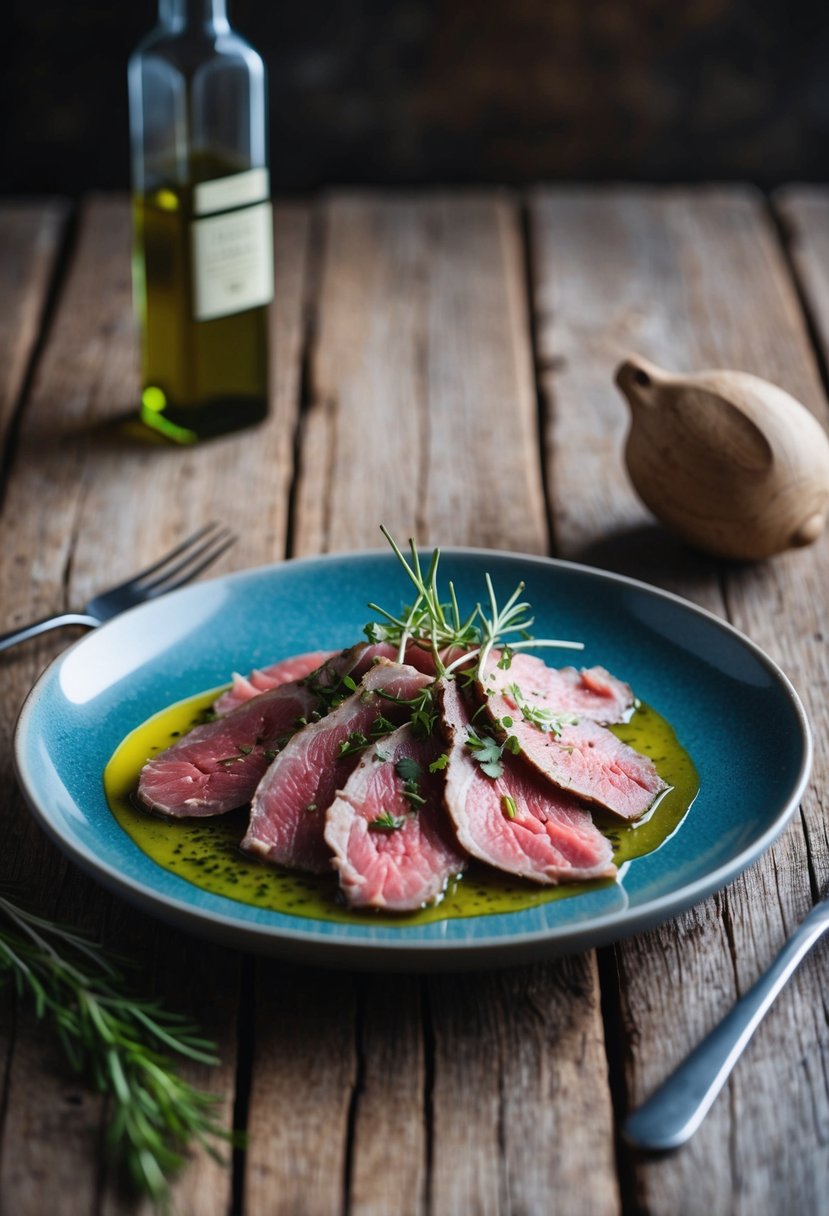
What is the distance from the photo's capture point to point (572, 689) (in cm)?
163

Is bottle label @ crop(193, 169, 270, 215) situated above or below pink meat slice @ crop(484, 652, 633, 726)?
above

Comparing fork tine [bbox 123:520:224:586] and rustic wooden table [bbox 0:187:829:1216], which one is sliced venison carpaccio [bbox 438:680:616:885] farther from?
fork tine [bbox 123:520:224:586]

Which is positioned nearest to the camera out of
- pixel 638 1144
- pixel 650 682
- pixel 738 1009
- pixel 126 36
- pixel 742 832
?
pixel 638 1144

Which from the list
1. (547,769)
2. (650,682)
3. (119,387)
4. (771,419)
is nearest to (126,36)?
(119,387)

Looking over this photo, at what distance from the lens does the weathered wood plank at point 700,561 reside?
1.16m

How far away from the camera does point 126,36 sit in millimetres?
3555

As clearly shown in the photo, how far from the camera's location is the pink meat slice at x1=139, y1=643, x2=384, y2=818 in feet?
4.71

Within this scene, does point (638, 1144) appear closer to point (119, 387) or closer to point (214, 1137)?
point (214, 1137)

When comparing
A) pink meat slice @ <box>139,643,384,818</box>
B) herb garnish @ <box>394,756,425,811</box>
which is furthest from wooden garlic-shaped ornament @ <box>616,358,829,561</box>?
herb garnish @ <box>394,756,425,811</box>

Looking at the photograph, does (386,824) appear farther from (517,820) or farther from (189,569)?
(189,569)

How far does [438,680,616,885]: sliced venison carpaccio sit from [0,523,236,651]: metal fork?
65cm

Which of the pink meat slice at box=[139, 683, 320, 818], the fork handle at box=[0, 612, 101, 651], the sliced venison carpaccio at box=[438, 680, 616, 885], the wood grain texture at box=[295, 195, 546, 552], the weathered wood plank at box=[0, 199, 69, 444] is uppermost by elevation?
the sliced venison carpaccio at box=[438, 680, 616, 885]

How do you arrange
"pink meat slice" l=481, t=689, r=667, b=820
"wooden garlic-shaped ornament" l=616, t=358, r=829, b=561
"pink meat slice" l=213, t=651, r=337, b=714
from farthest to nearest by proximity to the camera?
"wooden garlic-shaped ornament" l=616, t=358, r=829, b=561
"pink meat slice" l=213, t=651, r=337, b=714
"pink meat slice" l=481, t=689, r=667, b=820

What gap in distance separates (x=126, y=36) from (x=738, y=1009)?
3.07 metres
